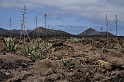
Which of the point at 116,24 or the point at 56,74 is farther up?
the point at 116,24

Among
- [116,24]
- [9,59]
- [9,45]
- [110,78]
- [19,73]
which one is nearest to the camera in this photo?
[110,78]

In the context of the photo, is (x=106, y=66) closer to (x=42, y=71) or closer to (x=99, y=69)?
(x=99, y=69)

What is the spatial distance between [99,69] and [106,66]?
2.43ft

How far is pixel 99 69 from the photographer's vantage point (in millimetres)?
15234

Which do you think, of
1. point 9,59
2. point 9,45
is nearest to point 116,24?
point 9,45

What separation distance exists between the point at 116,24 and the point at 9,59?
63.5 metres

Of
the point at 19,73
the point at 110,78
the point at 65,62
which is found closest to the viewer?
the point at 110,78

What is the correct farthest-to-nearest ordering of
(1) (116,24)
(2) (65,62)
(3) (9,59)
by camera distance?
(1) (116,24) → (3) (9,59) → (2) (65,62)

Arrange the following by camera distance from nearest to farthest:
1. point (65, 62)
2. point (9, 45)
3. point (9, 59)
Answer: point (65, 62) → point (9, 59) → point (9, 45)

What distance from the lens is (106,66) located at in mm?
15781

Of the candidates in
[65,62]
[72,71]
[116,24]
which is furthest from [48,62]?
[116,24]

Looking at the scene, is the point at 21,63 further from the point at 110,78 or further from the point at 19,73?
the point at 110,78

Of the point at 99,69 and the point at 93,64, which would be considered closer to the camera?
the point at 99,69

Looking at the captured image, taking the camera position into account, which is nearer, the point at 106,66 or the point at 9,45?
the point at 106,66
